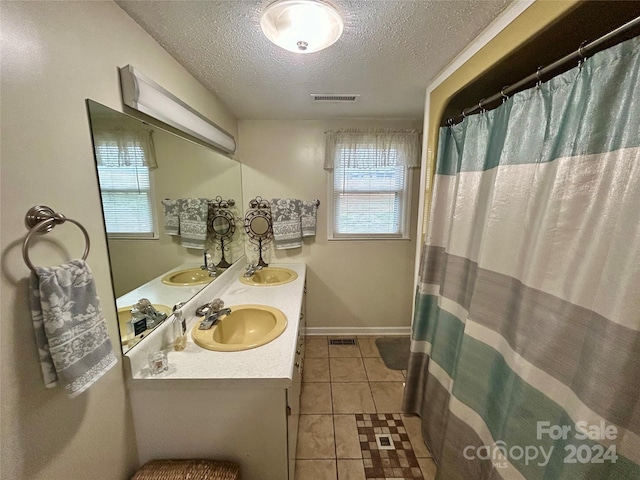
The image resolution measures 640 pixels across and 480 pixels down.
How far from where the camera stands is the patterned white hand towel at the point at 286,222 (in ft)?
7.93

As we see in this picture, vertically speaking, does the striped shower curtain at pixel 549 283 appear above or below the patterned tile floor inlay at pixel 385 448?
above

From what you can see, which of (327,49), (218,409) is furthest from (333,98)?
(218,409)

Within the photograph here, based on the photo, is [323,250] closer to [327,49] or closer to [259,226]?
[259,226]

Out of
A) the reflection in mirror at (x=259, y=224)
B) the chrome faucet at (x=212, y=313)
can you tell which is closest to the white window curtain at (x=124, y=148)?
the chrome faucet at (x=212, y=313)

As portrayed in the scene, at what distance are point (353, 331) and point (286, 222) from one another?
4.72ft

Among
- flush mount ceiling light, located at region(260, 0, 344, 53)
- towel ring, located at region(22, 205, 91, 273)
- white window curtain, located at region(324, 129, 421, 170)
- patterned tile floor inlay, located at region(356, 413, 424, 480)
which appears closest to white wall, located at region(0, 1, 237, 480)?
towel ring, located at region(22, 205, 91, 273)

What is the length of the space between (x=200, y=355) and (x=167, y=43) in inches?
57.1

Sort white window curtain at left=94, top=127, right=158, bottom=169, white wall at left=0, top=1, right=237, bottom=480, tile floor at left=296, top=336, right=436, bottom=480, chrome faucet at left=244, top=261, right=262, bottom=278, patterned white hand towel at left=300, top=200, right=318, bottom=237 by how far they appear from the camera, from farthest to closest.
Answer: patterned white hand towel at left=300, top=200, right=318, bottom=237
chrome faucet at left=244, top=261, right=262, bottom=278
tile floor at left=296, top=336, right=436, bottom=480
white window curtain at left=94, top=127, right=158, bottom=169
white wall at left=0, top=1, right=237, bottom=480

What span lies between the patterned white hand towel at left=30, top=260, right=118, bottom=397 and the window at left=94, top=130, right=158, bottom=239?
265 mm

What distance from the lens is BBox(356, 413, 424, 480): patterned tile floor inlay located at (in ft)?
4.66

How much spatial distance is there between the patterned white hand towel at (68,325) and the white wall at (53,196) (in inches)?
1.6

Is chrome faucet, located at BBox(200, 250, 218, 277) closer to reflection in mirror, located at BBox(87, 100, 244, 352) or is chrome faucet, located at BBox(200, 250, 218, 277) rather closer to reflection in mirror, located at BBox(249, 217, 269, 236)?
reflection in mirror, located at BBox(87, 100, 244, 352)

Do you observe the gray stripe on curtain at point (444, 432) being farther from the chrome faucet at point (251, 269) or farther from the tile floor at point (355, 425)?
the chrome faucet at point (251, 269)

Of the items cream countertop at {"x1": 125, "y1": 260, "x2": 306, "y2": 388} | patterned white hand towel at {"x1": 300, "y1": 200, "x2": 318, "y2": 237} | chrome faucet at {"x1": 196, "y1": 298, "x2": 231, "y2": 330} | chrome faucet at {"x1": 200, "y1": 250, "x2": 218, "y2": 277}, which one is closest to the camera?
cream countertop at {"x1": 125, "y1": 260, "x2": 306, "y2": 388}
